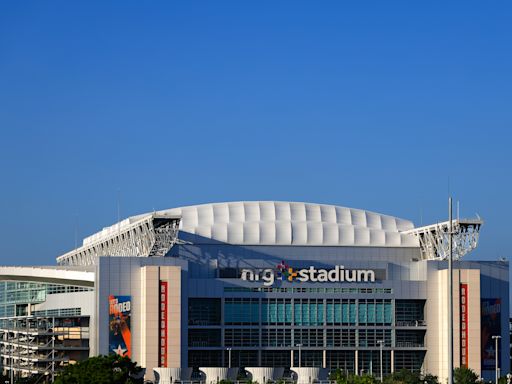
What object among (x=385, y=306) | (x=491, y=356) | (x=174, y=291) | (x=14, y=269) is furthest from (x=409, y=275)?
(x=14, y=269)

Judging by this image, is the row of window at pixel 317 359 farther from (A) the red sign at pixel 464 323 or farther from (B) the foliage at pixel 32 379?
(B) the foliage at pixel 32 379

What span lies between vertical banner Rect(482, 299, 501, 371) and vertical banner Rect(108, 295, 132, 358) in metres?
48.1

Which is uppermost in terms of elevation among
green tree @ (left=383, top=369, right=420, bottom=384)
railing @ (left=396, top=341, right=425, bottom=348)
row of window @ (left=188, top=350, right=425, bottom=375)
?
railing @ (left=396, top=341, right=425, bottom=348)

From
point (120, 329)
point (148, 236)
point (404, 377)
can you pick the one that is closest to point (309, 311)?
point (404, 377)

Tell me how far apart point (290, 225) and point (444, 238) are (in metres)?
22.4

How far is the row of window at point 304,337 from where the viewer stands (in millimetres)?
163375

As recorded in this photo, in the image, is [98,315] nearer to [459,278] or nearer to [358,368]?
[358,368]

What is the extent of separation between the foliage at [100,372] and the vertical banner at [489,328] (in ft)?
178

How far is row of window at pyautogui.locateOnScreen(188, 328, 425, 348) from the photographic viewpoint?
16338 centimetres

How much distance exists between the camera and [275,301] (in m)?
165

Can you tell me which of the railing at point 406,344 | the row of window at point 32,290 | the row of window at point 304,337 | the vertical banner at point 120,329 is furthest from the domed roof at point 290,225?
the row of window at point 32,290

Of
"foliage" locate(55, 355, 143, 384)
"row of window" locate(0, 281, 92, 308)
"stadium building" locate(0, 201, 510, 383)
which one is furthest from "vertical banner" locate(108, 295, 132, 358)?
"foliage" locate(55, 355, 143, 384)

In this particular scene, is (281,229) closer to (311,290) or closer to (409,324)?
(311,290)

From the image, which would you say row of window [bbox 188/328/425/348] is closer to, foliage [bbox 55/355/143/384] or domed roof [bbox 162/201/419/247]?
domed roof [bbox 162/201/419/247]
